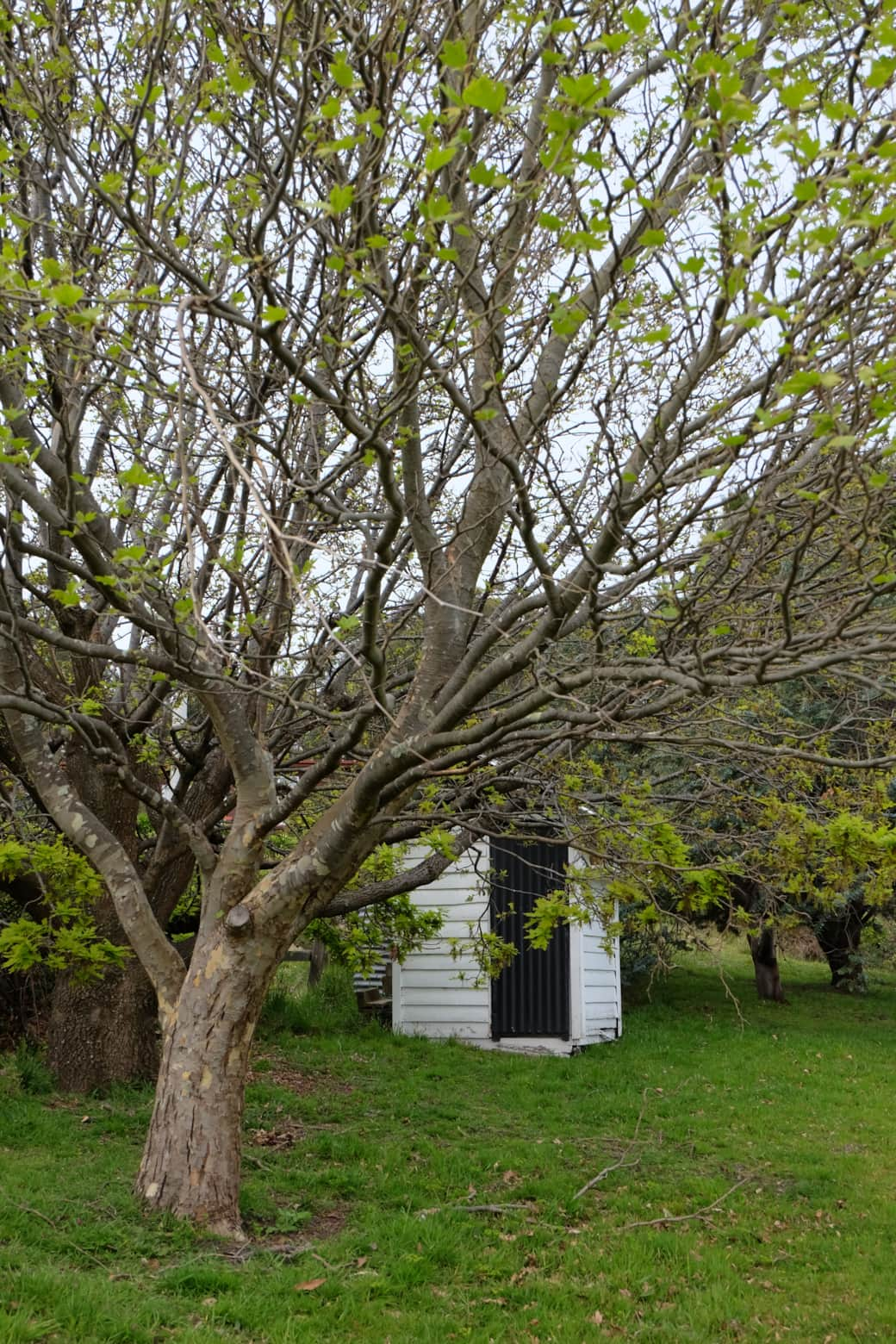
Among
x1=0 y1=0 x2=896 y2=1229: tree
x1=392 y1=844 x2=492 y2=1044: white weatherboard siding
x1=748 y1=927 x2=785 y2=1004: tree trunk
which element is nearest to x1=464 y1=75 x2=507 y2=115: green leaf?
x1=0 y1=0 x2=896 y2=1229: tree

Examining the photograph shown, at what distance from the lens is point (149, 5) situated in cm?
593

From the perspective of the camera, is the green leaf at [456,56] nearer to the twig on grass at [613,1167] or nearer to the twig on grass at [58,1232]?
the twig on grass at [58,1232]

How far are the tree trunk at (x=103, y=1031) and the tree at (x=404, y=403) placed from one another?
54.9 inches

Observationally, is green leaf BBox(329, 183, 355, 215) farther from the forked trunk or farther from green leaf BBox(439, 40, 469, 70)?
the forked trunk

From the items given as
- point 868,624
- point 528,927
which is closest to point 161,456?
point 528,927

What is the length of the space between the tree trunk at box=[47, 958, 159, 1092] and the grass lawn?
291mm

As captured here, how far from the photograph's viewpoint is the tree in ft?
12.5

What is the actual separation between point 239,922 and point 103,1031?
3452 mm

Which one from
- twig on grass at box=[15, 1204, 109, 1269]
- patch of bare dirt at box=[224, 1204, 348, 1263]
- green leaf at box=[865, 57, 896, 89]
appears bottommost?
patch of bare dirt at box=[224, 1204, 348, 1263]

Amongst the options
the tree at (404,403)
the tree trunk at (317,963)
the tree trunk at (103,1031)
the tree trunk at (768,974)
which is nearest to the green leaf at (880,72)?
the tree at (404,403)

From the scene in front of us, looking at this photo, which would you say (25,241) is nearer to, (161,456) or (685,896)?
(161,456)

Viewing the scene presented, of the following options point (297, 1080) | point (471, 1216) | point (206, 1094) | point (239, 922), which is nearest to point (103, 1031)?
point (297, 1080)

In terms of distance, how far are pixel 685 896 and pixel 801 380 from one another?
3795mm

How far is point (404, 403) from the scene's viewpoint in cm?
448
